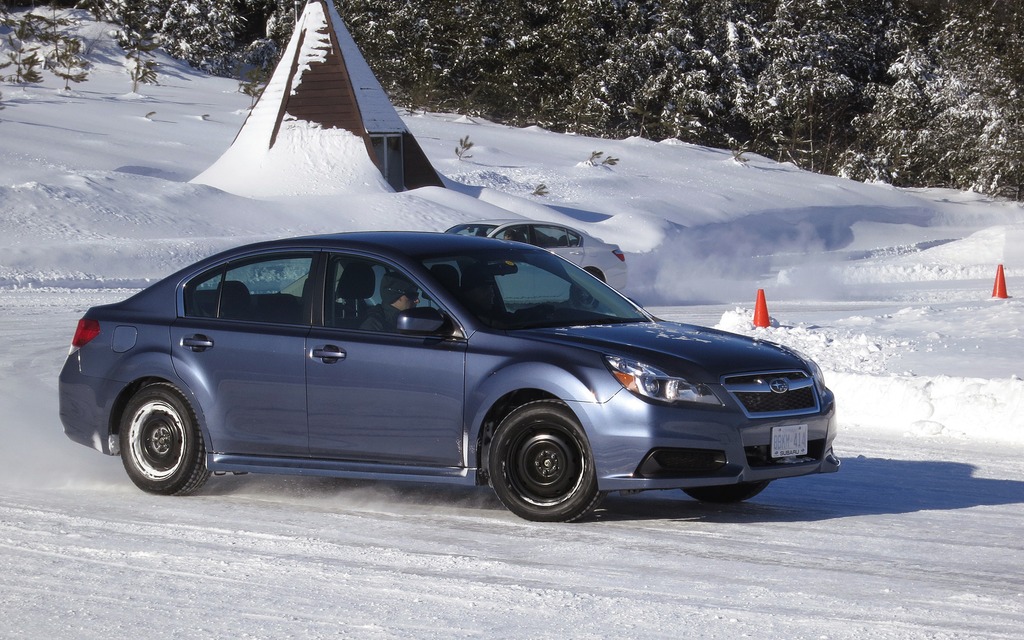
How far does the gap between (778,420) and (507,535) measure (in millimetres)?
1485

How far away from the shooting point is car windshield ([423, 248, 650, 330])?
780cm

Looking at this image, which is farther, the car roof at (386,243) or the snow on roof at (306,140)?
the snow on roof at (306,140)

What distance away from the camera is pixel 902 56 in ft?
203

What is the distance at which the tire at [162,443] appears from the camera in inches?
328

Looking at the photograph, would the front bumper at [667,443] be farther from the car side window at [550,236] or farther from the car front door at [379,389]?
the car side window at [550,236]

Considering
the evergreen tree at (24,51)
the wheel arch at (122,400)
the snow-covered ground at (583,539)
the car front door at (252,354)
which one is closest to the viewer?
the snow-covered ground at (583,539)

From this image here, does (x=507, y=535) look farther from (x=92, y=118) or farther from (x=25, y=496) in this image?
(x=92, y=118)

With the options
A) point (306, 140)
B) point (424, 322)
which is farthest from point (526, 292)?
point (306, 140)

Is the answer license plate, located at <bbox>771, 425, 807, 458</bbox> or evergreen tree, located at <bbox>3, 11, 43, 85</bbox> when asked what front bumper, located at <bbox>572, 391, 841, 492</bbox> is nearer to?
license plate, located at <bbox>771, 425, 807, 458</bbox>

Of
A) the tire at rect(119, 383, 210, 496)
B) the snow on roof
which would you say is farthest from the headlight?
the snow on roof

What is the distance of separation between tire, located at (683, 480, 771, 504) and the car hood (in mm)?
811

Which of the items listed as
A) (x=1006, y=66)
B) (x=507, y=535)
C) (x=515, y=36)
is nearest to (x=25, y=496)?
(x=507, y=535)

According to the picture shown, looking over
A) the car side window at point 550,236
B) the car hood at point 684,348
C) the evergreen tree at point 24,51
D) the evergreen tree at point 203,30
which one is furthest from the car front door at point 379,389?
the evergreen tree at point 203,30

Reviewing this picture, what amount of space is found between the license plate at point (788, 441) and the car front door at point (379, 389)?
5.21 ft
